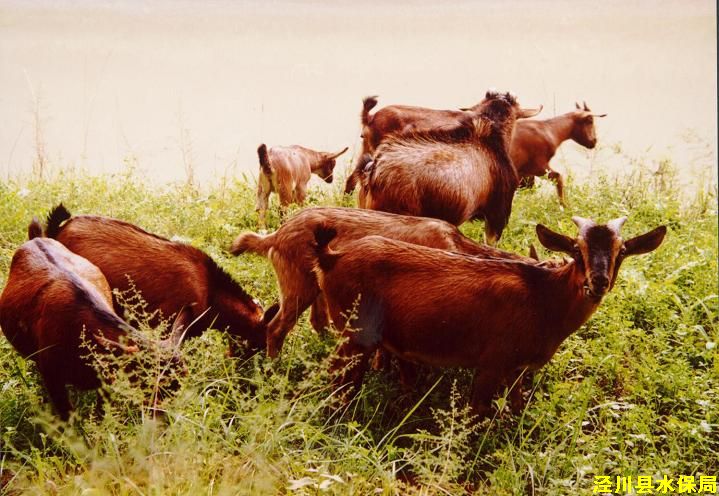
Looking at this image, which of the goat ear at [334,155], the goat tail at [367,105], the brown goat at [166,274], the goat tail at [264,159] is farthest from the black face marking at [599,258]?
the goat ear at [334,155]

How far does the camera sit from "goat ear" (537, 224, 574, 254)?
3.91 m

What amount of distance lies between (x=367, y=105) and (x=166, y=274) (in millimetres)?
2186

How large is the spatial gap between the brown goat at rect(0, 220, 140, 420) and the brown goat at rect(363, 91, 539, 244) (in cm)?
200

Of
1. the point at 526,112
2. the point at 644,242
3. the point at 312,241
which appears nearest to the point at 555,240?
the point at 644,242

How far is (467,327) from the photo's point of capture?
4.07 meters

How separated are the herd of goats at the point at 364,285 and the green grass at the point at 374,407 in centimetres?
20

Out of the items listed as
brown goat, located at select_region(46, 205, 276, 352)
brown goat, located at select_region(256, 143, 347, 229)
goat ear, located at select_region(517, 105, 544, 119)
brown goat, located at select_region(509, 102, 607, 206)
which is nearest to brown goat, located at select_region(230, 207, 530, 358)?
brown goat, located at select_region(46, 205, 276, 352)

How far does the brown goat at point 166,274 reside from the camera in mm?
4527

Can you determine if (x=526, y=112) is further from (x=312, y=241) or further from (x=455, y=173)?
(x=312, y=241)

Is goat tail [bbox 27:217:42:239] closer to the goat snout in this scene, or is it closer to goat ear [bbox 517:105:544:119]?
the goat snout

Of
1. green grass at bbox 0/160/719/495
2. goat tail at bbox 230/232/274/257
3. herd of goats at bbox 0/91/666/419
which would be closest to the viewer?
green grass at bbox 0/160/719/495

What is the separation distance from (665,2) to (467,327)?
8.30ft

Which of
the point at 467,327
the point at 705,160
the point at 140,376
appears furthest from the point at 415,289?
the point at 705,160

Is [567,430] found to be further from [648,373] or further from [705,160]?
[705,160]
